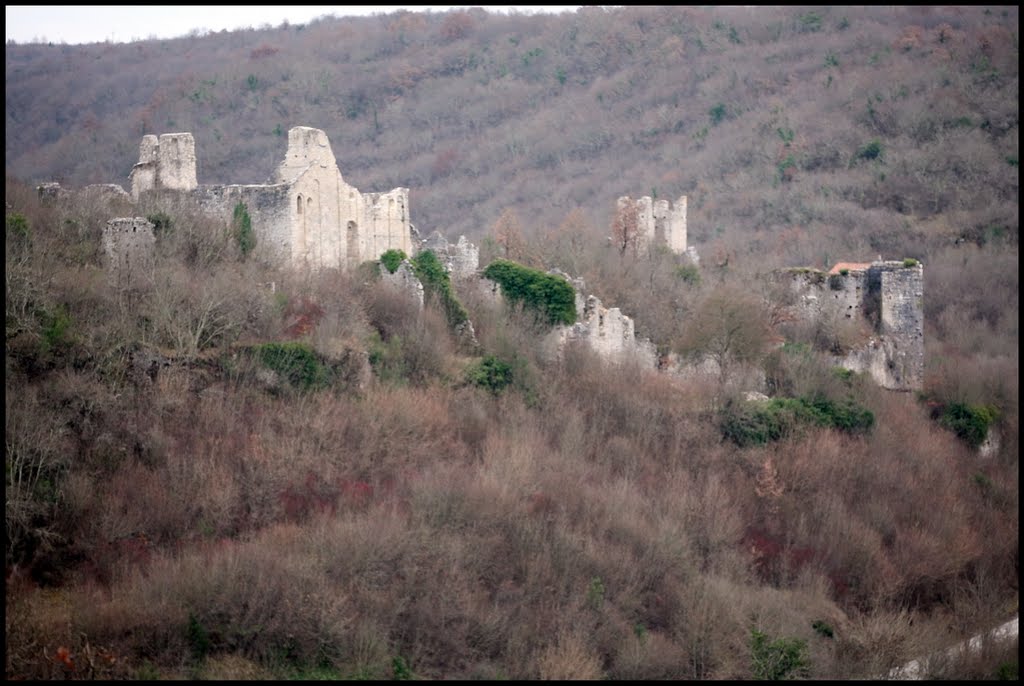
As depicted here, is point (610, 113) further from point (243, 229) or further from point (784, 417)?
point (243, 229)

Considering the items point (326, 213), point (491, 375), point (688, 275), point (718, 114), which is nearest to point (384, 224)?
point (326, 213)

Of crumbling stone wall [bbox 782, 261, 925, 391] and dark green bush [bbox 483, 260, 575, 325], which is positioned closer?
dark green bush [bbox 483, 260, 575, 325]

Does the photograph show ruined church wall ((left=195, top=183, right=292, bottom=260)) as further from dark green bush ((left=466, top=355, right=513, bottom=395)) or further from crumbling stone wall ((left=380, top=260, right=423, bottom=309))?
dark green bush ((left=466, top=355, right=513, bottom=395))

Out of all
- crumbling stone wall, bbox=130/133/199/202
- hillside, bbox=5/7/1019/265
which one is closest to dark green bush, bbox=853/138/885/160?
hillside, bbox=5/7/1019/265

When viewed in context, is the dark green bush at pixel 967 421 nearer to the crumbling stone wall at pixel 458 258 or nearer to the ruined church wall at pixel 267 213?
the crumbling stone wall at pixel 458 258

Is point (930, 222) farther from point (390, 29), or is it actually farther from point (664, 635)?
point (390, 29)
